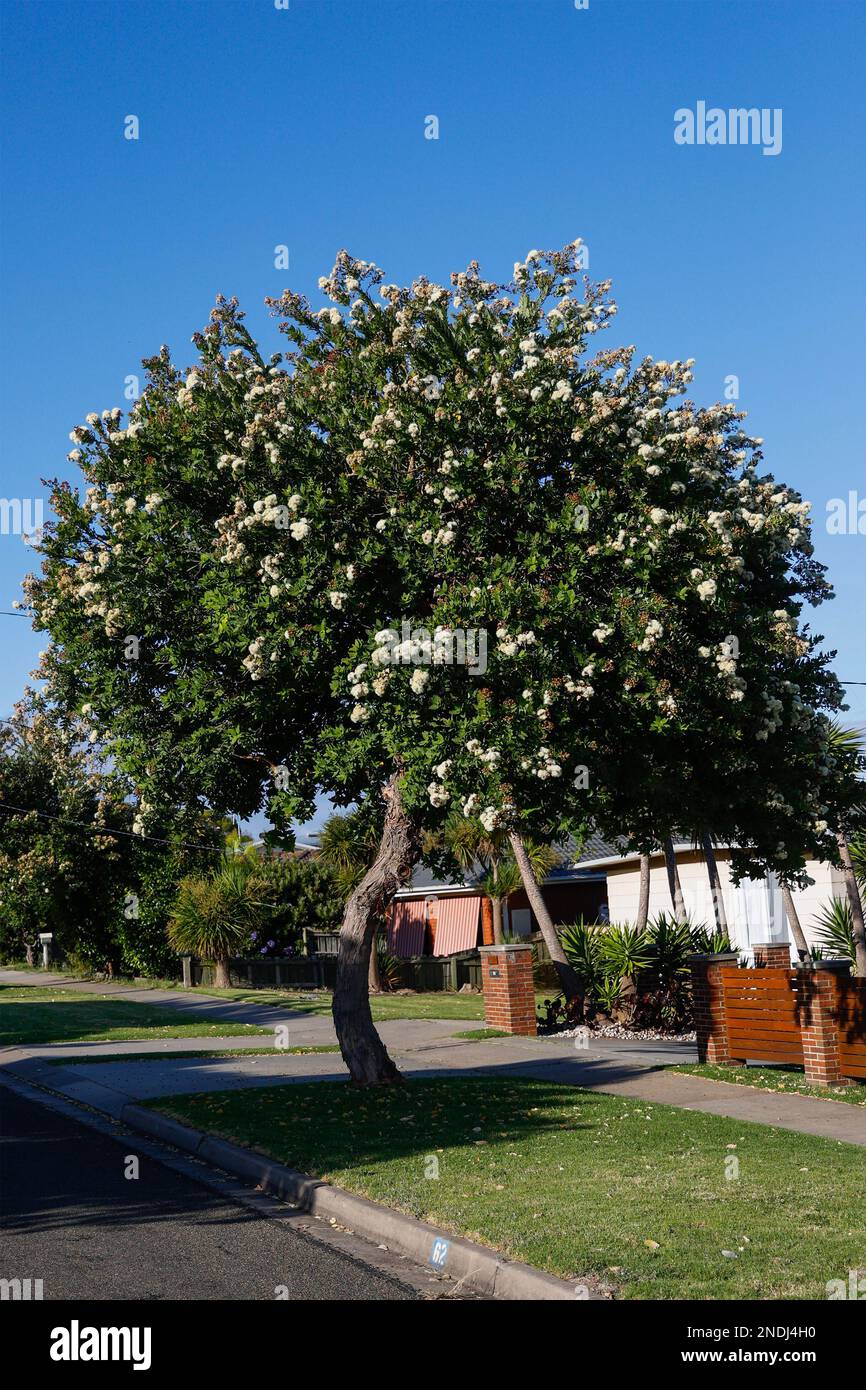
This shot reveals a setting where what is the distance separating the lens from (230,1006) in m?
26.0

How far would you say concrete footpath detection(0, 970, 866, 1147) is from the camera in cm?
1206

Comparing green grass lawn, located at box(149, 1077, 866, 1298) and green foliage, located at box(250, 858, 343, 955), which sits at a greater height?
green foliage, located at box(250, 858, 343, 955)

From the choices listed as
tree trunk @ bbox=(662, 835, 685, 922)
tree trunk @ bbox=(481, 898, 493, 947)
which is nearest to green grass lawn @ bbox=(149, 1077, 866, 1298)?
tree trunk @ bbox=(662, 835, 685, 922)

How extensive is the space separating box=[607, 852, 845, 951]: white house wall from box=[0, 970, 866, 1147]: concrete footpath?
22.7ft

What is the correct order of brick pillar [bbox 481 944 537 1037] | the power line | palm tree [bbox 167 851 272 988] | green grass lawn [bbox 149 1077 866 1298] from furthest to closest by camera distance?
1. the power line
2. palm tree [bbox 167 851 272 988]
3. brick pillar [bbox 481 944 537 1037]
4. green grass lawn [bbox 149 1077 866 1298]

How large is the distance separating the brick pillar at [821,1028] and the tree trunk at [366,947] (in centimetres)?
436

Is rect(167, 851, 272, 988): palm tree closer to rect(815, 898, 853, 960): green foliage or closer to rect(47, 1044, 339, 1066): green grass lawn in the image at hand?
rect(47, 1044, 339, 1066): green grass lawn

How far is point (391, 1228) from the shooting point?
7.71 meters

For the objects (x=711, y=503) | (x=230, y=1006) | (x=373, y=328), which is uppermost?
(x=373, y=328)

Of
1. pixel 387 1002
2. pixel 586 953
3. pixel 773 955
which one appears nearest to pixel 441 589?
pixel 773 955

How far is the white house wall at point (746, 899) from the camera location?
938 inches
